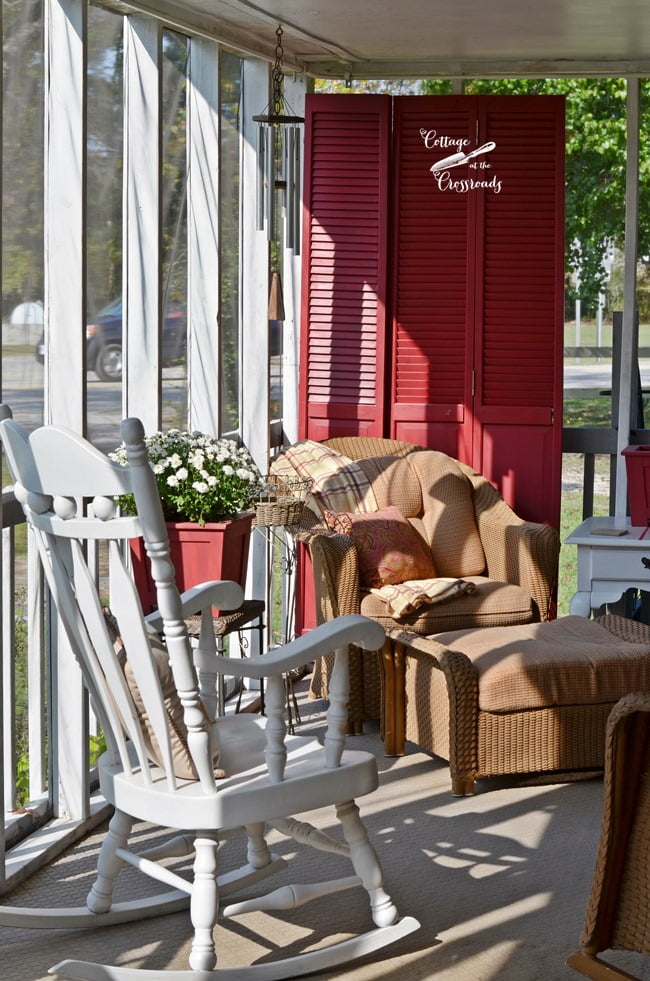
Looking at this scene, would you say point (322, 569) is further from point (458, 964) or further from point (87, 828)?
point (458, 964)

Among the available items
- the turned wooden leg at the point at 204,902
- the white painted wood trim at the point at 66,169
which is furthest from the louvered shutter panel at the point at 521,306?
the turned wooden leg at the point at 204,902

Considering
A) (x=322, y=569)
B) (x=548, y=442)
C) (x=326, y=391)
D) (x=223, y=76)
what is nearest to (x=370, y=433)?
(x=326, y=391)

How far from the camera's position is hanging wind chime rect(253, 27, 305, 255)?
4676 millimetres

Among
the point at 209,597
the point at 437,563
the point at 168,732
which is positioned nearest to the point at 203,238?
the point at 437,563

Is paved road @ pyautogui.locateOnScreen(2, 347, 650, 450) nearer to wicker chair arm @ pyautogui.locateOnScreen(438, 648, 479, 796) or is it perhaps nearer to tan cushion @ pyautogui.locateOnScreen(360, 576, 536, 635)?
tan cushion @ pyautogui.locateOnScreen(360, 576, 536, 635)

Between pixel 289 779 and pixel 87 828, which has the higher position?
pixel 289 779

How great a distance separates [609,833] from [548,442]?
3133mm

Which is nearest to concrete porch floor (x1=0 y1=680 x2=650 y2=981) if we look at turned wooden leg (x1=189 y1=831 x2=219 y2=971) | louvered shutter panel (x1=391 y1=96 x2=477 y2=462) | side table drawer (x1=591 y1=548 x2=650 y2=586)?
turned wooden leg (x1=189 y1=831 x2=219 y2=971)

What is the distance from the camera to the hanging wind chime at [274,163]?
468 centimetres

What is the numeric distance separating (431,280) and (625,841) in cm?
345

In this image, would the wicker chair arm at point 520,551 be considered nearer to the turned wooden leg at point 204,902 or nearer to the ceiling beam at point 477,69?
the ceiling beam at point 477,69

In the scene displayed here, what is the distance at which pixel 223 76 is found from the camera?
16.8 feet

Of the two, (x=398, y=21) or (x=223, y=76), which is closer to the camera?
(x=398, y=21)

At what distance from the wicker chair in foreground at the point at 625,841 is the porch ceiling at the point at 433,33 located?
281 centimetres
